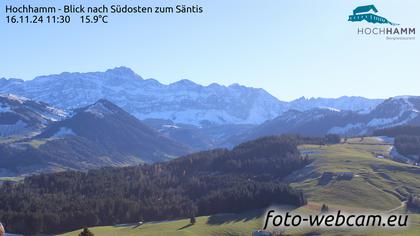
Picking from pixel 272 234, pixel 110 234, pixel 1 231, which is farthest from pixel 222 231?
pixel 1 231

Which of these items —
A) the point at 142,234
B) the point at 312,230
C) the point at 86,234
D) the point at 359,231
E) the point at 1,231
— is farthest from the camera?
the point at 142,234

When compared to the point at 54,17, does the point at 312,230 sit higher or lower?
lower

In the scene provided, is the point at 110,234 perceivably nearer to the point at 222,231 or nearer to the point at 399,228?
the point at 222,231

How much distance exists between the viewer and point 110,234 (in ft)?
642

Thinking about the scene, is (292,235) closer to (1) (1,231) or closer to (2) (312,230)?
(2) (312,230)

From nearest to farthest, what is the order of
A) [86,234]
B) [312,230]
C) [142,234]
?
[86,234] → [312,230] → [142,234]

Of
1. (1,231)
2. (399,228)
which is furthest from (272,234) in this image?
(1,231)

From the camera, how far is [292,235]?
176 metres

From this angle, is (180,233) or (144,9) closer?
(144,9)

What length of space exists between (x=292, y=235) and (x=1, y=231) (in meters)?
142

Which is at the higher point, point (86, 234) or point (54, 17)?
point (54, 17)

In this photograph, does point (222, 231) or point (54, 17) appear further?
point (222, 231)

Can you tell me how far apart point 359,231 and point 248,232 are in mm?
35604

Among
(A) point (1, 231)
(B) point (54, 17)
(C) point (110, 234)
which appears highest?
(B) point (54, 17)
